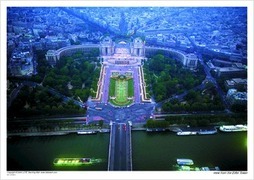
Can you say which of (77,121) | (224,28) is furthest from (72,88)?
(224,28)

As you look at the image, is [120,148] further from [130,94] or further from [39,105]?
[39,105]

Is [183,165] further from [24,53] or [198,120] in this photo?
[24,53]

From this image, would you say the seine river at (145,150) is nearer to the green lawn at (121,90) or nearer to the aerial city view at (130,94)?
the aerial city view at (130,94)

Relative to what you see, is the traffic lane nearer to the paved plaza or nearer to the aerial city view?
the aerial city view

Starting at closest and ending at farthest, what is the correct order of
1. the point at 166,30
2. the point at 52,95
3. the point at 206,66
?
the point at 52,95
the point at 206,66
the point at 166,30

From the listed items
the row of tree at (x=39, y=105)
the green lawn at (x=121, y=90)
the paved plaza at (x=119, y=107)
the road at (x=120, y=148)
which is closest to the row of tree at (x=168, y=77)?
the paved plaza at (x=119, y=107)

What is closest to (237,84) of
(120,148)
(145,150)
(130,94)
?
(130,94)
